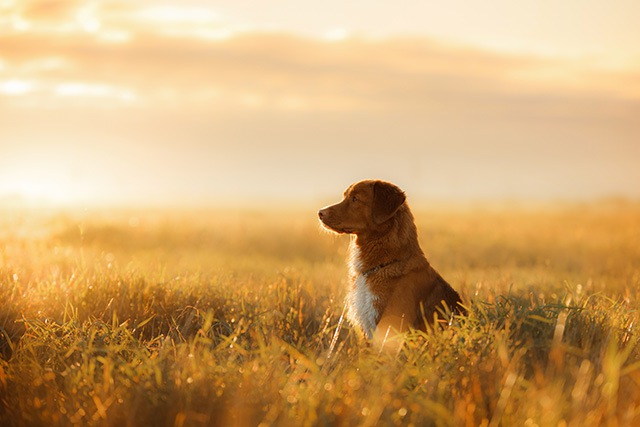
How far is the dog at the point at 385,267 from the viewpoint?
239 inches

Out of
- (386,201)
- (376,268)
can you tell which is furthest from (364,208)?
(376,268)

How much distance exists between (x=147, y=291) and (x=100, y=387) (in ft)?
7.85

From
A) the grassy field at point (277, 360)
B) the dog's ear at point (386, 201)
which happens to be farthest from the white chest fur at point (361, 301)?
the dog's ear at point (386, 201)

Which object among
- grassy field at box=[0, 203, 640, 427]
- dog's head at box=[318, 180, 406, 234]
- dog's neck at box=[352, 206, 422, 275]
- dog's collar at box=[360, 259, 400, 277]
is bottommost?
grassy field at box=[0, 203, 640, 427]

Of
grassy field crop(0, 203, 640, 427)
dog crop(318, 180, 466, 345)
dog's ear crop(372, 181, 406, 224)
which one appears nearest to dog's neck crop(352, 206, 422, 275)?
dog crop(318, 180, 466, 345)

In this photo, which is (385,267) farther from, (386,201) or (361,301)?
(386,201)

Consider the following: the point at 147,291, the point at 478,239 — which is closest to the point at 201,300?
the point at 147,291

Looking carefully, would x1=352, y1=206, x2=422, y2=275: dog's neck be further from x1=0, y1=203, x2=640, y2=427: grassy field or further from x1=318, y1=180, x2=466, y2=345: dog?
x1=0, y1=203, x2=640, y2=427: grassy field

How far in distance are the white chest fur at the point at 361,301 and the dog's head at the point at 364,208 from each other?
27cm

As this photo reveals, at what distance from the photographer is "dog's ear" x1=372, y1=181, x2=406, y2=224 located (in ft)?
20.8

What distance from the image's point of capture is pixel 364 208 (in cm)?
654

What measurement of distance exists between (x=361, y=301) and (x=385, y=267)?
378 millimetres

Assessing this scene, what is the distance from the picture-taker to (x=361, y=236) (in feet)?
21.6

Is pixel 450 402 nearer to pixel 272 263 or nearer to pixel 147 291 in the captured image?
pixel 147 291
